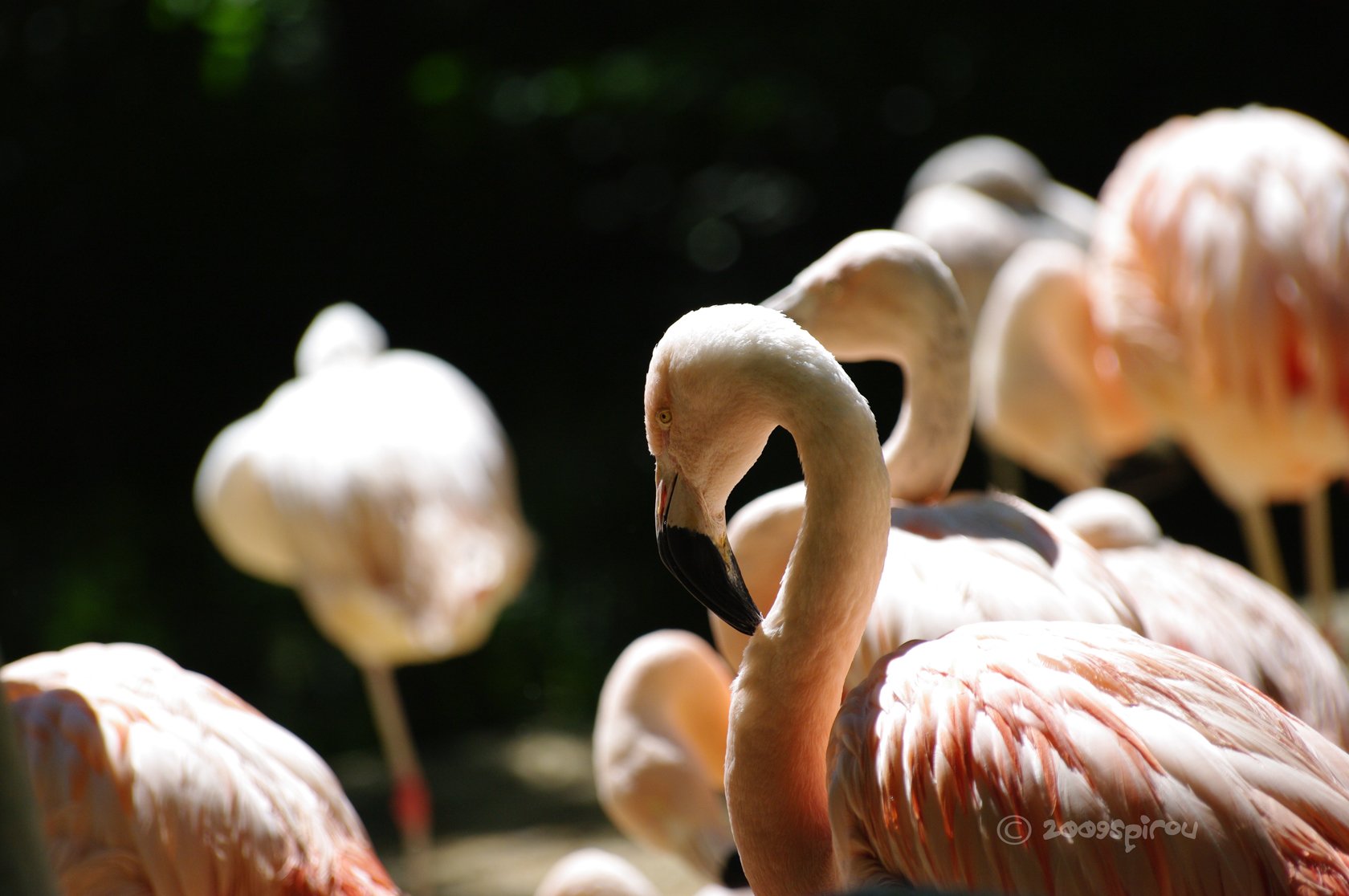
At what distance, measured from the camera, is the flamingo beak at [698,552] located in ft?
6.05

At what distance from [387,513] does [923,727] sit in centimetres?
287

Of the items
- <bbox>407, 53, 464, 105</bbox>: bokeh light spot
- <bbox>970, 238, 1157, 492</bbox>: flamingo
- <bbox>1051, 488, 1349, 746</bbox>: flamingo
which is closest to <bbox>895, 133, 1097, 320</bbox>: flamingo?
<bbox>970, 238, 1157, 492</bbox>: flamingo

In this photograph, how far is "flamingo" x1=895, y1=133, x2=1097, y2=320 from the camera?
18.2ft

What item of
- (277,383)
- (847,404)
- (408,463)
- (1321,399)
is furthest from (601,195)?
(847,404)

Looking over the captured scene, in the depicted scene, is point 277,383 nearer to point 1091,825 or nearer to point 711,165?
point 711,165

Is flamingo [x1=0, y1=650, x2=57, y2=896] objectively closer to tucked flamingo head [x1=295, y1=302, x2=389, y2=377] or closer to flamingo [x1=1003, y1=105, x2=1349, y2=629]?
flamingo [x1=1003, y1=105, x2=1349, y2=629]

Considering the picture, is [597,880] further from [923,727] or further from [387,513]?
[387,513]

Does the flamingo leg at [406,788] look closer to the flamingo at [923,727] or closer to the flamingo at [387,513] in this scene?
the flamingo at [387,513]

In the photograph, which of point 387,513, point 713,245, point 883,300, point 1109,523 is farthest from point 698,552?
point 713,245

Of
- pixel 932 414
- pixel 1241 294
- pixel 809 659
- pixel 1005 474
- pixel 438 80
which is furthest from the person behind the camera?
pixel 438 80

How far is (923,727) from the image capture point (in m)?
1.64

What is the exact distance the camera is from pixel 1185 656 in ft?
5.83

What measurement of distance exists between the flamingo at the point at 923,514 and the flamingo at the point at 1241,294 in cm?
179

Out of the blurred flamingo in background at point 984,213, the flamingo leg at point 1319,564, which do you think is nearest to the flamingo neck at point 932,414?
the flamingo leg at point 1319,564
